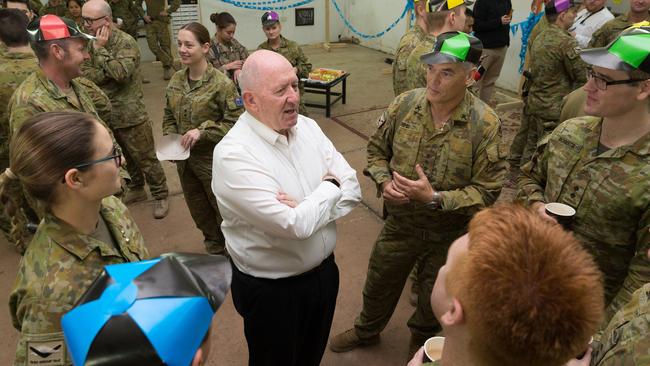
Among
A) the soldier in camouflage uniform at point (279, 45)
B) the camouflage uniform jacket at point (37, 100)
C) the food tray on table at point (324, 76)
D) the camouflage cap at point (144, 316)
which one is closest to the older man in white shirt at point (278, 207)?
the camouflage cap at point (144, 316)

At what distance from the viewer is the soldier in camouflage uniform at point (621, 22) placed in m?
4.48

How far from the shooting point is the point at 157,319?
1011 mm

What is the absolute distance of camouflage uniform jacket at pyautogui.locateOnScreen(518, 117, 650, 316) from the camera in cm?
183

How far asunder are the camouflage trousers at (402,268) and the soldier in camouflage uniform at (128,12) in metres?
7.85

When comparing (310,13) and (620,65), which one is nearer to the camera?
(620,65)

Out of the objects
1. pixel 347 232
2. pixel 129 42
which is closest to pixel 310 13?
pixel 129 42

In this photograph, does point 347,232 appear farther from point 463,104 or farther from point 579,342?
point 579,342

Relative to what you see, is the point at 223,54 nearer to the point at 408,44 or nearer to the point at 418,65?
the point at 408,44

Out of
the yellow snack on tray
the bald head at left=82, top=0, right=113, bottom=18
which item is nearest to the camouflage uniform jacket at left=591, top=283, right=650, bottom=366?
the bald head at left=82, top=0, right=113, bottom=18

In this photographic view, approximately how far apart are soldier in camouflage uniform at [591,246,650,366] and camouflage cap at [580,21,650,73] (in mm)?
996

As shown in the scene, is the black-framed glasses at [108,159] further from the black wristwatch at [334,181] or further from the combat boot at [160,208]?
the combat boot at [160,208]

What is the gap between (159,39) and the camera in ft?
28.7

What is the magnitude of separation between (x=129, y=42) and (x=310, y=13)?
820cm

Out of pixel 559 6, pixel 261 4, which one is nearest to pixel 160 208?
pixel 559 6
